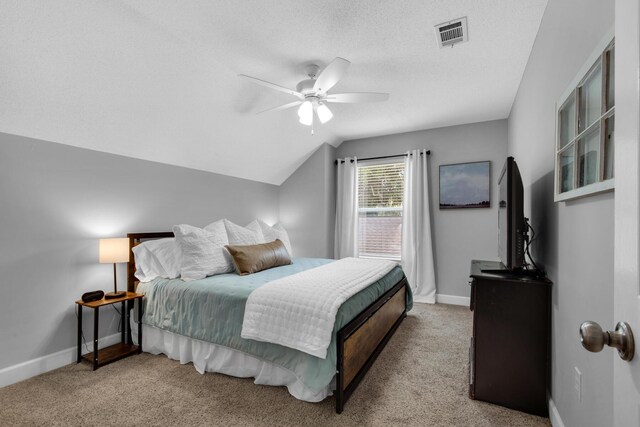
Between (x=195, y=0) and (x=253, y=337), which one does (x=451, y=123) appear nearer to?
(x=195, y=0)

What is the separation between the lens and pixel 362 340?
2.23 metres

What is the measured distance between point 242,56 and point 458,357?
3166mm

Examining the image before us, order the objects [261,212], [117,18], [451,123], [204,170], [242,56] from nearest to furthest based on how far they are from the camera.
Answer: [117,18] → [242,56] → [204,170] → [451,123] → [261,212]

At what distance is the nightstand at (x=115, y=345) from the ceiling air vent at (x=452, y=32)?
328 centimetres

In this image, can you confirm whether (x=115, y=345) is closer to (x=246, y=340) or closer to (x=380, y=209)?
(x=246, y=340)

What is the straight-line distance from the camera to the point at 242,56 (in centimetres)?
253

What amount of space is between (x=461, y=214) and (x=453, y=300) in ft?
3.96

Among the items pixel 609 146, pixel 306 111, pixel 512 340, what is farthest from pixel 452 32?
pixel 512 340

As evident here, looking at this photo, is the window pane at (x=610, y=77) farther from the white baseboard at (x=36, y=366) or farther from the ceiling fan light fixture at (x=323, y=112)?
the white baseboard at (x=36, y=366)

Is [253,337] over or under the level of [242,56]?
under

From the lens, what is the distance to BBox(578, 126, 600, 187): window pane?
1.16 m

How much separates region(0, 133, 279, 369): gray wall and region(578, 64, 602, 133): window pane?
342cm

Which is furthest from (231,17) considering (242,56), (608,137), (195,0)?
(608,137)

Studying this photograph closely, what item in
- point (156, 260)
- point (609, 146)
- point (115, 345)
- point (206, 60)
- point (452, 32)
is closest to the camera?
point (609, 146)
